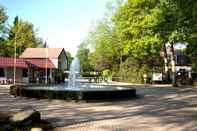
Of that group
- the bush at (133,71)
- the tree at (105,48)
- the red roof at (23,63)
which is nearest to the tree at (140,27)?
the bush at (133,71)

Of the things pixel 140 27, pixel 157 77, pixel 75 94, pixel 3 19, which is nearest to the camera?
pixel 75 94

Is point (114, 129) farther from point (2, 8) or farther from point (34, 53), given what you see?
point (2, 8)

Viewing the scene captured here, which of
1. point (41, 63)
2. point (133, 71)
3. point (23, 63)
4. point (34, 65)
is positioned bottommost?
point (133, 71)

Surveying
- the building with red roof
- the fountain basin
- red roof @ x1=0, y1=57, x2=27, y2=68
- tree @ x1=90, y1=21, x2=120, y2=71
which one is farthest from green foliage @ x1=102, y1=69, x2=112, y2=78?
the fountain basin

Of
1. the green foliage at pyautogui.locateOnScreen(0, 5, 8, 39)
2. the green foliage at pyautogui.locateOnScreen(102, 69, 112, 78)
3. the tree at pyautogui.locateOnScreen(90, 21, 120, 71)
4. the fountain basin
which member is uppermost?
the green foliage at pyautogui.locateOnScreen(0, 5, 8, 39)

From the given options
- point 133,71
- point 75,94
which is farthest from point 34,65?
point 75,94

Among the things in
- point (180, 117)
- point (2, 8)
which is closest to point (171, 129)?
point (180, 117)

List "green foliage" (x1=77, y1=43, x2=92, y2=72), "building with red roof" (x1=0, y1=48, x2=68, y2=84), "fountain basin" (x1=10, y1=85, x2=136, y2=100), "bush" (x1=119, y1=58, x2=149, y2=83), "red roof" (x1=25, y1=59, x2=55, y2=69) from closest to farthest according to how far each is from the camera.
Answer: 1. "fountain basin" (x1=10, y1=85, x2=136, y2=100)
2. "building with red roof" (x1=0, y1=48, x2=68, y2=84)
3. "bush" (x1=119, y1=58, x2=149, y2=83)
4. "red roof" (x1=25, y1=59, x2=55, y2=69)
5. "green foliage" (x1=77, y1=43, x2=92, y2=72)

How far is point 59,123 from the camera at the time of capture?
13.2 metres

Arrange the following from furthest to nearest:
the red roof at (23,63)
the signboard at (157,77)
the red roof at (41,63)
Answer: the red roof at (41,63), the signboard at (157,77), the red roof at (23,63)

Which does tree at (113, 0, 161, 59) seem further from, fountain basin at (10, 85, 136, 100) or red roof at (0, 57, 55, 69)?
fountain basin at (10, 85, 136, 100)

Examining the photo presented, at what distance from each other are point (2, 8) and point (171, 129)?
2402 inches

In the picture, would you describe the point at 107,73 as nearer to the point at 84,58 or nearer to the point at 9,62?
the point at 9,62

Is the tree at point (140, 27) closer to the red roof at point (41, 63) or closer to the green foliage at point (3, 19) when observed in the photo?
the red roof at point (41, 63)
